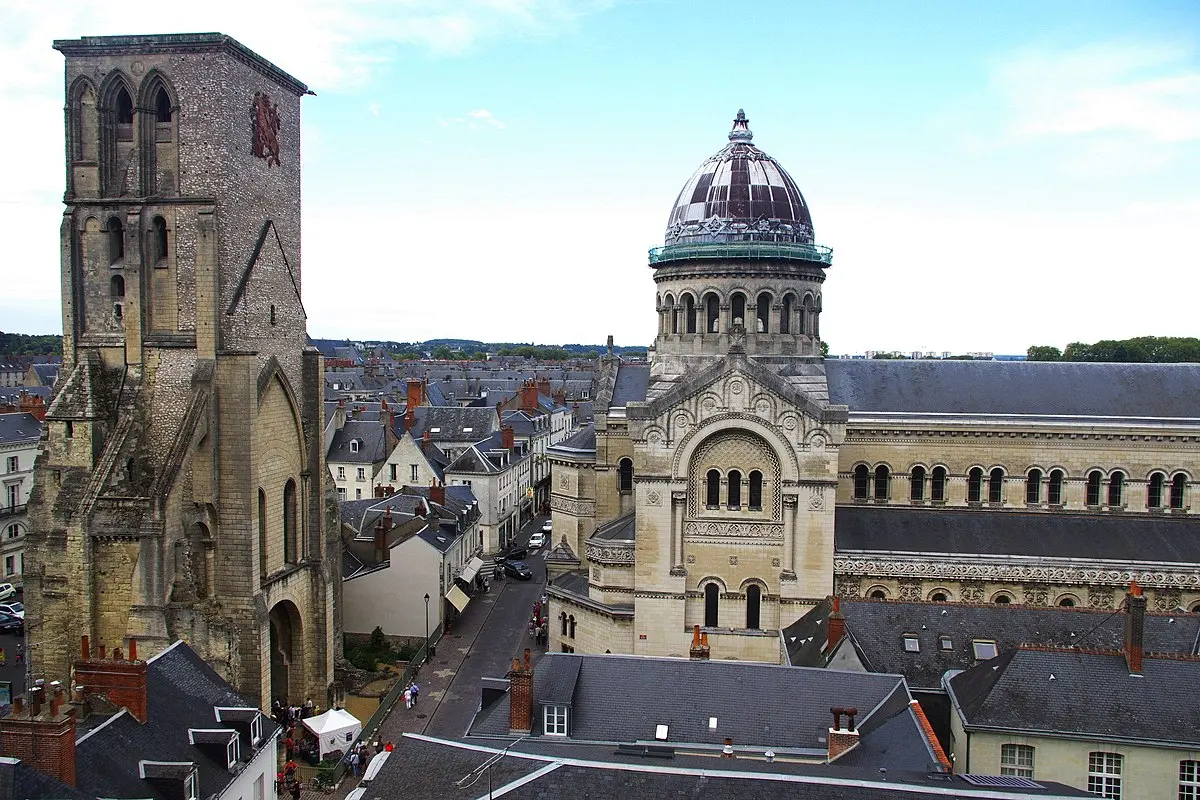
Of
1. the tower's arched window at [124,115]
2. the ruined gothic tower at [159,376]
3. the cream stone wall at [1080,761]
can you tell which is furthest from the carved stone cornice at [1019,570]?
the tower's arched window at [124,115]

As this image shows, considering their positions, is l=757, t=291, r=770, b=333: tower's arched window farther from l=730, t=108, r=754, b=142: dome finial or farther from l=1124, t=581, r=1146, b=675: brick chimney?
l=1124, t=581, r=1146, b=675: brick chimney

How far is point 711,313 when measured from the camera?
41.5m

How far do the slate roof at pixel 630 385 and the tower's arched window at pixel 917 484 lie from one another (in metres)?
12.3

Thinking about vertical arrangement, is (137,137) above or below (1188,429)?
above

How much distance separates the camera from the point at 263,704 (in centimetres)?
3180

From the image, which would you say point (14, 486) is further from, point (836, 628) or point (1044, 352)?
point (1044, 352)

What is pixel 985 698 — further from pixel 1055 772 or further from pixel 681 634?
pixel 681 634

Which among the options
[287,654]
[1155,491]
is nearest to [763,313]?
[1155,491]

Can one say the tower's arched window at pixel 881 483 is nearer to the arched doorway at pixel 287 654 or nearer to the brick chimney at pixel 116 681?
the arched doorway at pixel 287 654

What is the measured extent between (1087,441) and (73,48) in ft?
136

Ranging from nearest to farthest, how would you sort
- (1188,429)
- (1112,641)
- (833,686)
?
1. (833,686)
2. (1112,641)
3. (1188,429)

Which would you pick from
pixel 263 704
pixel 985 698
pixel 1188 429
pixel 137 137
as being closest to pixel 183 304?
pixel 137 137

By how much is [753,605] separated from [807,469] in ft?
18.8

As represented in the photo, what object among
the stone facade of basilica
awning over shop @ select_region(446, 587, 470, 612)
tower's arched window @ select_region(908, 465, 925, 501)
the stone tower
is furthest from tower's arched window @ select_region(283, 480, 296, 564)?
tower's arched window @ select_region(908, 465, 925, 501)
